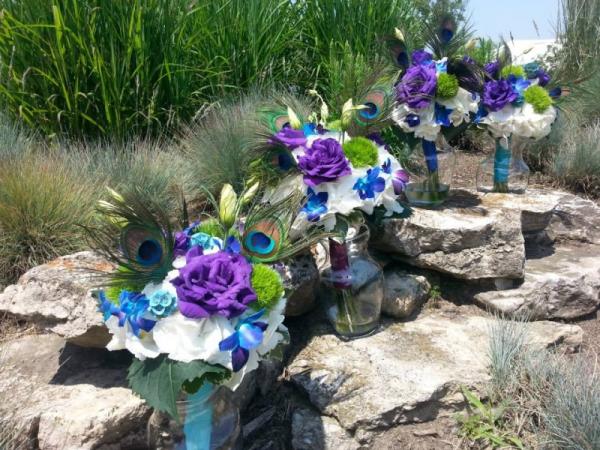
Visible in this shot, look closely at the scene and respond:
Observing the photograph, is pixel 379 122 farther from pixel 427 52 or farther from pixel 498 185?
pixel 498 185

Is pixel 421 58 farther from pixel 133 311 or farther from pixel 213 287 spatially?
pixel 133 311

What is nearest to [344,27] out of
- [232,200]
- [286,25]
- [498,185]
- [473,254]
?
[286,25]

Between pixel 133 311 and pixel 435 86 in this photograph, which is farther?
pixel 435 86

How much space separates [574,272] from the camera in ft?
9.02

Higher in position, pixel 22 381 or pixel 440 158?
pixel 440 158

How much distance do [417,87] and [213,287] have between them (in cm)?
155

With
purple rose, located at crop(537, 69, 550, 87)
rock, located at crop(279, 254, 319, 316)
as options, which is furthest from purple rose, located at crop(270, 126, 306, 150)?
purple rose, located at crop(537, 69, 550, 87)

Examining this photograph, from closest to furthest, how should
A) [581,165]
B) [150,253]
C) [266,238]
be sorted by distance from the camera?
[150,253] → [266,238] → [581,165]

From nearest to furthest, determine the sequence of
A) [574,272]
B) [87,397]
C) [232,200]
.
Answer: [232,200] < [87,397] < [574,272]

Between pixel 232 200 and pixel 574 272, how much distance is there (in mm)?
2073

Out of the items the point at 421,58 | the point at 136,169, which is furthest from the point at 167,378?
the point at 136,169

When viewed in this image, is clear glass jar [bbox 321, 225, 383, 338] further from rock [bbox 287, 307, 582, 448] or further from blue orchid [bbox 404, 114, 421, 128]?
blue orchid [bbox 404, 114, 421, 128]

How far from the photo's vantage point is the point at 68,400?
6.10 feet

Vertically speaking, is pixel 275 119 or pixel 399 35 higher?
pixel 399 35
